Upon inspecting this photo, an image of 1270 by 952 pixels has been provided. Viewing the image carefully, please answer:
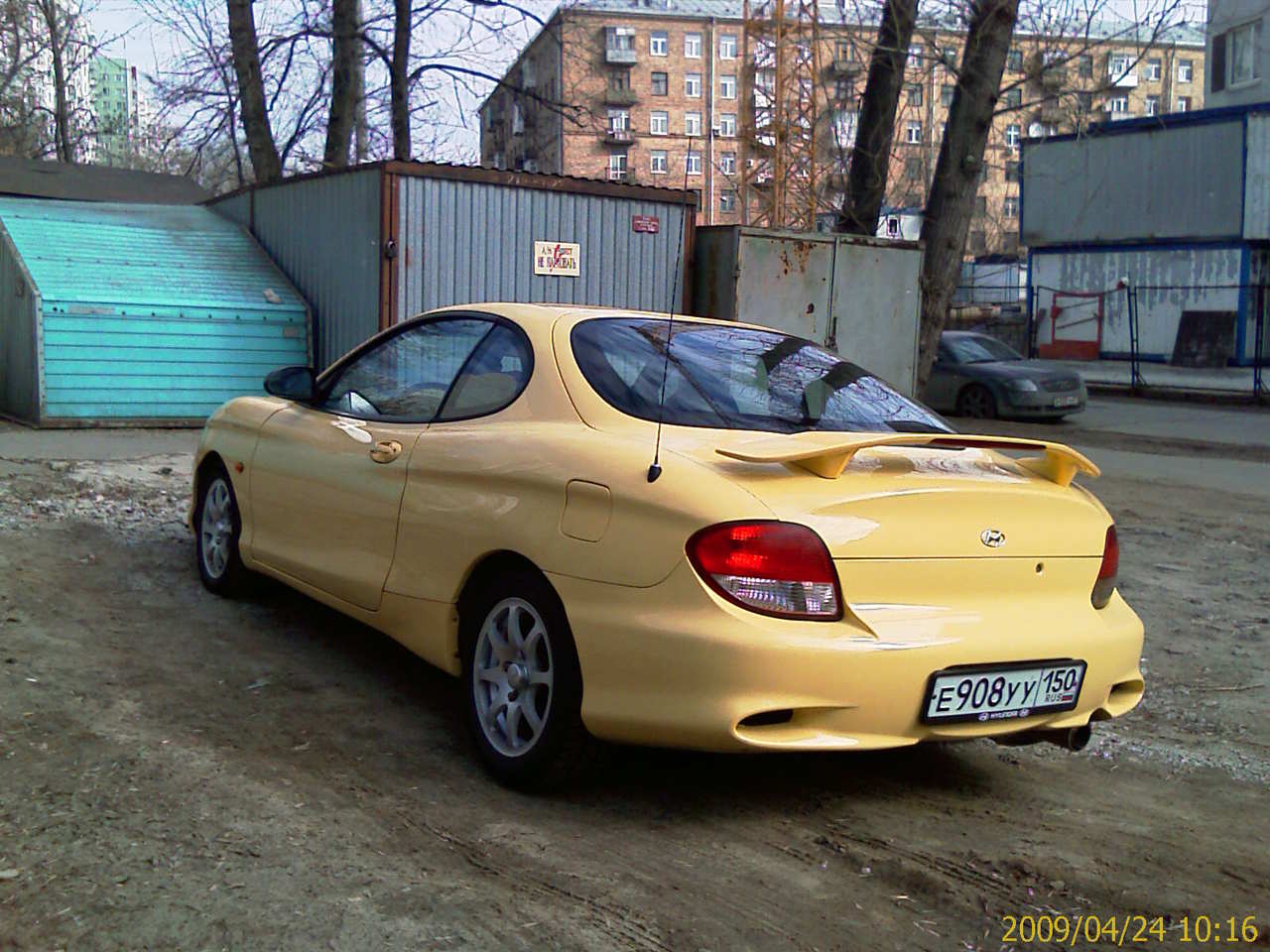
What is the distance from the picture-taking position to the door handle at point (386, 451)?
456 cm

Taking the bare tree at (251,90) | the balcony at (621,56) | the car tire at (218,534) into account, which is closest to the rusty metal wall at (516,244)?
the car tire at (218,534)

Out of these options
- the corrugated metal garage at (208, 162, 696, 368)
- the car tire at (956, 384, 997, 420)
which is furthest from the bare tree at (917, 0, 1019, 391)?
the car tire at (956, 384, 997, 420)

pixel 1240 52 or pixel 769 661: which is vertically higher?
pixel 1240 52

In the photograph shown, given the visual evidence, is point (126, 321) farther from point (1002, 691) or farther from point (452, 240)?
point (1002, 691)

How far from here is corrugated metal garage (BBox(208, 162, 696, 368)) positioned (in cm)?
1258

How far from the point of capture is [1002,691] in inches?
141

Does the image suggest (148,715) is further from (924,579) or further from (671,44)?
(671,44)

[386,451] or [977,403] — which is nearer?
[386,451]

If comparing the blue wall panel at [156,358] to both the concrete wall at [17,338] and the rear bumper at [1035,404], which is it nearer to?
the concrete wall at [17,338]

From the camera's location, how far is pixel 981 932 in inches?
119

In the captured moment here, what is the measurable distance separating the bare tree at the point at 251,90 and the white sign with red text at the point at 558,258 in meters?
9.93

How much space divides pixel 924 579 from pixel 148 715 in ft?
8.56
